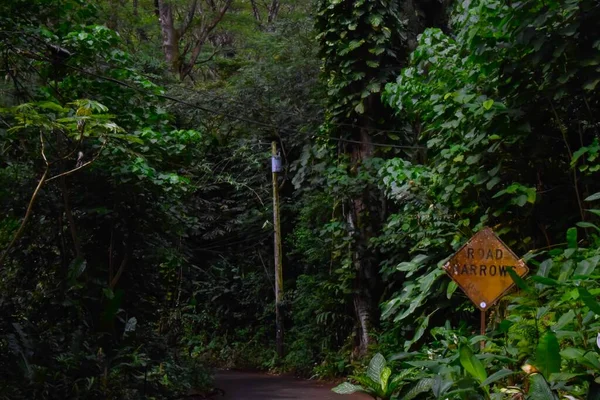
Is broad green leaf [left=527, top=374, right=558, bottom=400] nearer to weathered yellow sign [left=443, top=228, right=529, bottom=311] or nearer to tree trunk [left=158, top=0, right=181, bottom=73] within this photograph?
weathered yellow sign [left=443, top=228, right=529, bottom=311]

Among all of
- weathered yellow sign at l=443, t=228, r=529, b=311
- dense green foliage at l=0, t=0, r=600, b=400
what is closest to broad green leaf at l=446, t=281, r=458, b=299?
dense green foliage at l=0, t=0, r=600, b=400

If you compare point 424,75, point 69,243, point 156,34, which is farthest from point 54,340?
point 156,34

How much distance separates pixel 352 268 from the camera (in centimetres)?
1446

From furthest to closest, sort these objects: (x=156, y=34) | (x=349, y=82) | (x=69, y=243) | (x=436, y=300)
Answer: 1. (x=156, y=34)
2. (x=349, y=82)
3. (x=69, y=243)
4. (x=436, y=300)

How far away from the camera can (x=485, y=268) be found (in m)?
6.75

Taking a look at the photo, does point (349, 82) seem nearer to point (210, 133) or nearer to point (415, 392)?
point (210, 133)

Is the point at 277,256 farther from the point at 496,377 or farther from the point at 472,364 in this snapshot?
the point at 496,377

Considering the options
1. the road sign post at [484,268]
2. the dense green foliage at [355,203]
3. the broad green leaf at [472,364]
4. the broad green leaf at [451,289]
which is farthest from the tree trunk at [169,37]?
the broad green leaf at [472,364]

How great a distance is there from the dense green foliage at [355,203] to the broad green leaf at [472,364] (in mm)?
15

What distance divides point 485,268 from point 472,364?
1436 millimetres

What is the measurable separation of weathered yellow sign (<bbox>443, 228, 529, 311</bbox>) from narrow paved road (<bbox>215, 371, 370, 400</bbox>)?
5148mm

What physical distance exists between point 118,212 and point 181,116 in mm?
9411

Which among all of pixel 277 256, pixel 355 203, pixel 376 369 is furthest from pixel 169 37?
pixel 376 369

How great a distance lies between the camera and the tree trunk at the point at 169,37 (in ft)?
77.3
